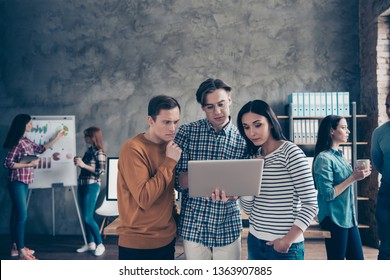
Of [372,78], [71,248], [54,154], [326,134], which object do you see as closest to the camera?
[326,134]

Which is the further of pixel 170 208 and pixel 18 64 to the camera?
pixel 18 64

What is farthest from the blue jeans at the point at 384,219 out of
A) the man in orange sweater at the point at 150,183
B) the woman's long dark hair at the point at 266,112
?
the man in orange sweater at the point at 150,183

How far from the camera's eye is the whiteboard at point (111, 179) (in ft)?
13.7

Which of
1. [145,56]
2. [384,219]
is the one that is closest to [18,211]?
[145,56]

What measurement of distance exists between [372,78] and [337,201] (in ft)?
8.68

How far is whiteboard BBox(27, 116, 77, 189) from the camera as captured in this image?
435cm

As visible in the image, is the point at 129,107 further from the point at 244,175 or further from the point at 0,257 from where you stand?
the point at 244,175

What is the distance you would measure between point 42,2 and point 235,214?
456cm

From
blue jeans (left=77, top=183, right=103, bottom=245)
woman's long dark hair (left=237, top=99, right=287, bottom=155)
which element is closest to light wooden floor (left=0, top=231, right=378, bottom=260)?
blue jeans (left=77, top=183, right=103, bottom=245)

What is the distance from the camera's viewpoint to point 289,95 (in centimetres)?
445

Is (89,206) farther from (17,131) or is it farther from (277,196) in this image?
(277,196)

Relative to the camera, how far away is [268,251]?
144 centimetres

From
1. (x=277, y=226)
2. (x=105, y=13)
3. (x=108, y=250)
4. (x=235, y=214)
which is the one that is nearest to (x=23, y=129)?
(x=108, y=250)

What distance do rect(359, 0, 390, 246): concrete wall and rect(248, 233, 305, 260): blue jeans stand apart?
3128mm
